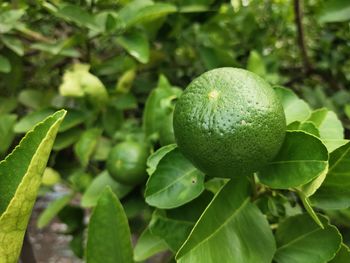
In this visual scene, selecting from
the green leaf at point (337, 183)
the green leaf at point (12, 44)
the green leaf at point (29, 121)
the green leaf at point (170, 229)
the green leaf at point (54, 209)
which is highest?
the green leaf at point (337, 183)

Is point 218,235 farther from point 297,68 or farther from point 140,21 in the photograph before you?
point 297,68

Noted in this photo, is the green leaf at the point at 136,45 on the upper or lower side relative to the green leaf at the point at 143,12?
lower

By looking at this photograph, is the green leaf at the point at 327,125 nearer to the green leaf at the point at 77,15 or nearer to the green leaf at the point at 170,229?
the green leaf at the point at 170,229

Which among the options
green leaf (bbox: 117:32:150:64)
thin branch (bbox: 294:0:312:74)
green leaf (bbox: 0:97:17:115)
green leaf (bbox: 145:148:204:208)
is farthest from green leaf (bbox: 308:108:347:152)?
green leaf (bbox: 0:97:17:115)

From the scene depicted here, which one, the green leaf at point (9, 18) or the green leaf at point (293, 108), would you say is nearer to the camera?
the green leaf at point (293, 108)

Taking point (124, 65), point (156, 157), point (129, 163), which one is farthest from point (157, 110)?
point (124, 65)

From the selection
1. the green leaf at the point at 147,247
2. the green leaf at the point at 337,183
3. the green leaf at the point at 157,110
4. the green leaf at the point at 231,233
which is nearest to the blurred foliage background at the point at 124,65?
the green leaf at the point at 157,110
